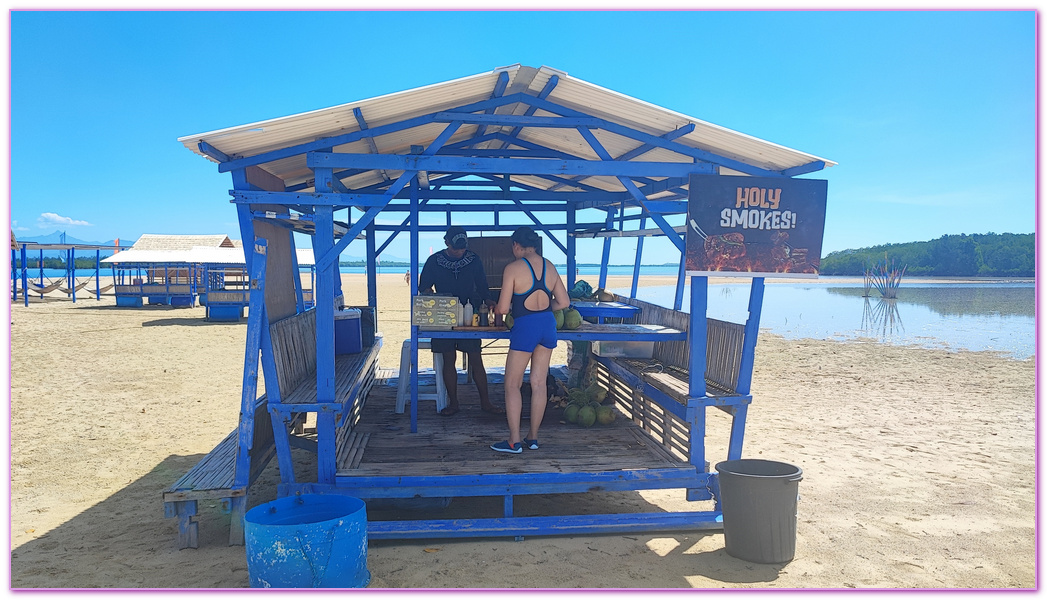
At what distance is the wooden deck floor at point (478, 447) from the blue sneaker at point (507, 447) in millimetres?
34

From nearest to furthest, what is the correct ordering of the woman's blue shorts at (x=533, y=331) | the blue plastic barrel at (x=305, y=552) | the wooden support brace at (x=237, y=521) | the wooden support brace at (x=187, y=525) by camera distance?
the blue plastic barrel at (x=305, y=552) < the wooden support brace at (x=187, y=525) < the wooden support brace at (x=237, y=521) < the woman's blue shorts at (x=533, y=331)

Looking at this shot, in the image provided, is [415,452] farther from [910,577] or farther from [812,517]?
[910,577]

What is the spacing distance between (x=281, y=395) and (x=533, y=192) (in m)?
4.58

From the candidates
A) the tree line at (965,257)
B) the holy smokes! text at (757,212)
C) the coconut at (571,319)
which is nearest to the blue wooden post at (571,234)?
the coconut at (571,319)

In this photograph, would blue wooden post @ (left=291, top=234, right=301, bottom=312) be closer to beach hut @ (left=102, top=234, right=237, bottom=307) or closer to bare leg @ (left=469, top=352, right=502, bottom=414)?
bare leg @ (left=469, top=352, right=502, bottom=414)

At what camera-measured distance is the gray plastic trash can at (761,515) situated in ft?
14.0

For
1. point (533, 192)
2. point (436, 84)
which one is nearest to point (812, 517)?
point (436, 84)

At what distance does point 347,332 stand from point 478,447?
2233 mm

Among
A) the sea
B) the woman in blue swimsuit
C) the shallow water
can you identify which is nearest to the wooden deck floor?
the woman in blue swimsuit

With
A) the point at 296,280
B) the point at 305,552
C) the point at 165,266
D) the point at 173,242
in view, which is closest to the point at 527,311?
the point at 305,552

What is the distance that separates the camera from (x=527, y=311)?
5.12 meters

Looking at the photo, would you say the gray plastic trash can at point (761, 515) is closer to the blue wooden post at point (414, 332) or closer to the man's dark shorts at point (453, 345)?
the blue wooden post at point (414, 332)

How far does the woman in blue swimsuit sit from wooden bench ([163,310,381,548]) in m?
1.20

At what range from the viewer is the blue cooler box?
6953 mm
